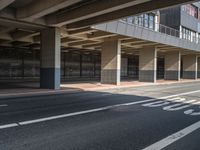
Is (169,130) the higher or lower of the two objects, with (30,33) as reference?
lower

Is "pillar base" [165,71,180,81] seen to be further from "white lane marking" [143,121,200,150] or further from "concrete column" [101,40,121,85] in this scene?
"white lane marking" [143,121,200,150]

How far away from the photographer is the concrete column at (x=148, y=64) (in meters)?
31.7

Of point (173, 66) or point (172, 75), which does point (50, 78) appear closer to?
point (172, 75)

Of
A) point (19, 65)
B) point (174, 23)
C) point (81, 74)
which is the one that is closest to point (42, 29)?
point (19, 65)

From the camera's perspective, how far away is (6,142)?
18.0 feet

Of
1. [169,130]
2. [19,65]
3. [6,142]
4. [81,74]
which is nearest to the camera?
[6,142]

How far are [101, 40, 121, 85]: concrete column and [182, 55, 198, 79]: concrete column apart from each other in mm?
25201

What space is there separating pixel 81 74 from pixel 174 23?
1719 centimetres

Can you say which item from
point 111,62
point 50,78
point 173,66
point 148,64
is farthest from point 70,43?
point 173,66

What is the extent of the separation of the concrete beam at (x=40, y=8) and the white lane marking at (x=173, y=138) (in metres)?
8.75

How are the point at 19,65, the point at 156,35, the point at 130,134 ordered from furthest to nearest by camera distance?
the point at 19,65, the point at 156,35, the point at 130,134

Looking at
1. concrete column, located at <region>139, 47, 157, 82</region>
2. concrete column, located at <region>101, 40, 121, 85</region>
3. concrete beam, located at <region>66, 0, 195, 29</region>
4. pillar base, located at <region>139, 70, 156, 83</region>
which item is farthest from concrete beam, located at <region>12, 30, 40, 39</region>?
pillar base, located at <region>139, 70, 156, 83</region>

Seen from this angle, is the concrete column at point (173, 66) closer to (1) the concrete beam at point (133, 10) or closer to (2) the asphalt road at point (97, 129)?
(1) the concrete beam at point (133, 10)

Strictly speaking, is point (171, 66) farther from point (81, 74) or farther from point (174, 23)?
point (81, 74)
